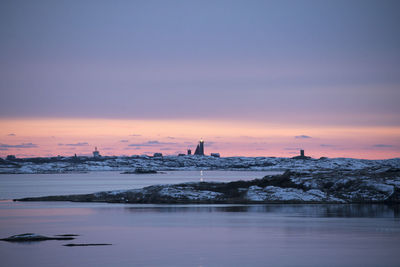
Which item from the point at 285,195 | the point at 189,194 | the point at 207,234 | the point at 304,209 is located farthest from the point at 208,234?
the point at 189,194

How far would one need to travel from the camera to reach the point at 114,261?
1172 inches

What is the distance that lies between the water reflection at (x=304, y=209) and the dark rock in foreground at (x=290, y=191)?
1.92m

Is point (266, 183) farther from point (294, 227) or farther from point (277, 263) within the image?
point (277, 263)

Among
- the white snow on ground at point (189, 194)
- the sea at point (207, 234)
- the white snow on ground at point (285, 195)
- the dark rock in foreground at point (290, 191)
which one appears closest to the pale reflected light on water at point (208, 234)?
the sea at point (207, 234)

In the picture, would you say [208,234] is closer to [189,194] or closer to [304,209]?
[304,209]

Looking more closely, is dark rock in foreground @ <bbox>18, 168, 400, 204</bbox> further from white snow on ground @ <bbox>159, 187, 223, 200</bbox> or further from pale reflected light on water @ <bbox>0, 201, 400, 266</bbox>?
pale reflected light on water @ <bbox>0, 201, 400, 266</bbox>

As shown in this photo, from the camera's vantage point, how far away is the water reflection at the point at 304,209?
52.8 meters

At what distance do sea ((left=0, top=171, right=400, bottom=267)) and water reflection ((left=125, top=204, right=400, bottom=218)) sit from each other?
0.29ft

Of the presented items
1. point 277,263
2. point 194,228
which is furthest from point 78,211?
point 277,263

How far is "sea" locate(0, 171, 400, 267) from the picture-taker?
30422 mm

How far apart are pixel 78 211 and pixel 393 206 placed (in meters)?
31.4

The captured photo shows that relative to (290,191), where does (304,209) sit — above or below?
below

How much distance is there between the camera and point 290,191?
64188 millimetres

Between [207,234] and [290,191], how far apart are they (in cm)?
2460
